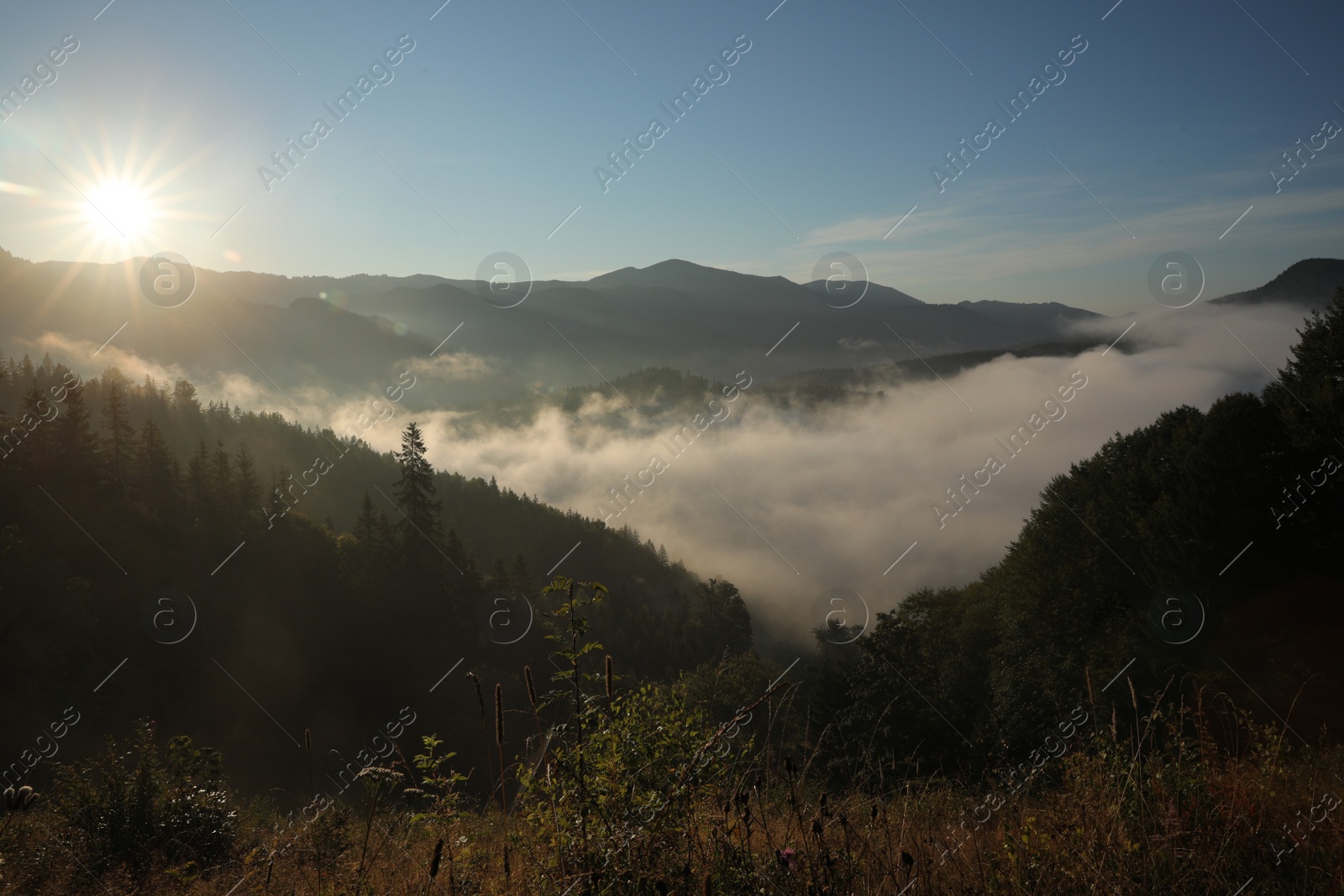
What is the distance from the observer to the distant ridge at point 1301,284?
327ft

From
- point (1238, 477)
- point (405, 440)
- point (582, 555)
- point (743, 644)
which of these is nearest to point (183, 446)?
point (582, 555)

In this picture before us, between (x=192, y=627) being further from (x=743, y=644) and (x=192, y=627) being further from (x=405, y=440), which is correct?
(x=743, y=644)

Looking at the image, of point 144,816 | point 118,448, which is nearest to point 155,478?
point 118,448

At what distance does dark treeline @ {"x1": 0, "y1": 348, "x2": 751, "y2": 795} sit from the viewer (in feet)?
111

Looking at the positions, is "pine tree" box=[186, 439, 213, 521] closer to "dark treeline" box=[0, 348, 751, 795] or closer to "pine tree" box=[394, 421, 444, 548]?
"dark treeline" box=[0, 348, 751, 795]

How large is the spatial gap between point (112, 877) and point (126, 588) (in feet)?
148

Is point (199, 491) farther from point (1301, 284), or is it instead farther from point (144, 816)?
point (1301, 284)

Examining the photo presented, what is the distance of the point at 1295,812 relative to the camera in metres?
4.16

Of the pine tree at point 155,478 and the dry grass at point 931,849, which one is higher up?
the pine tree at point 155,478

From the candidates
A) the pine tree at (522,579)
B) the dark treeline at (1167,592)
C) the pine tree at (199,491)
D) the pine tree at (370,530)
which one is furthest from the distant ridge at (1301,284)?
the pine tree at (199,491)

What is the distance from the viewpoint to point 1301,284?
107625 millimetres

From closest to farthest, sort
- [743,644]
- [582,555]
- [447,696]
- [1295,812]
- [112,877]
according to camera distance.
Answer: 1. [1295,812]
2. [112,877]
3. [447,696]
4. [743,644]
5. [582,555]

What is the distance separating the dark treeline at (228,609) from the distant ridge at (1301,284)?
100479 millimetres

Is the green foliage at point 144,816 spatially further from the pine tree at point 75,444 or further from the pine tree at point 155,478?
the pine tree at point 155,478
